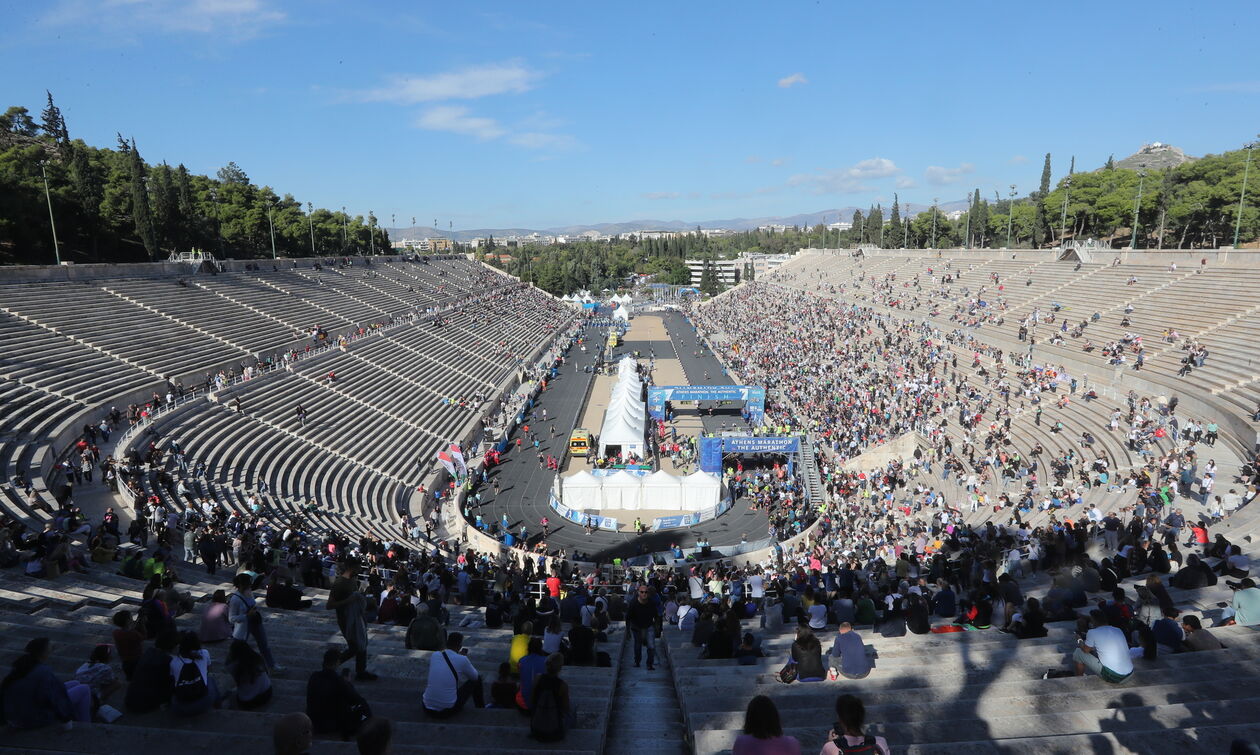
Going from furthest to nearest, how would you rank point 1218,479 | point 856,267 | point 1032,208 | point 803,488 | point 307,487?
point 1032,208
point 856,267
point 803,488
point 307,487
point 1218,479

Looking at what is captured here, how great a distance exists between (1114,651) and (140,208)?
55.0 m

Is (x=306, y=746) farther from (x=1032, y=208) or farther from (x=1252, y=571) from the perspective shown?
(x=1032, y=208)

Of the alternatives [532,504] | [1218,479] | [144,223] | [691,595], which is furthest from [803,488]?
[144,223]

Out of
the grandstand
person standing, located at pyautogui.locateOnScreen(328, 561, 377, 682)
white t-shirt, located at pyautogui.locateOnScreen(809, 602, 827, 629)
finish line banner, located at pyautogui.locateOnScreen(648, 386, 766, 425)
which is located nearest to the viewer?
the grandstand

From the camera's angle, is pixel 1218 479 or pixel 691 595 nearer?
pixel 691 595

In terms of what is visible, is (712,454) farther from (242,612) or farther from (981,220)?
(981,220)

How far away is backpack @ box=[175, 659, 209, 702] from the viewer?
5.21 metres

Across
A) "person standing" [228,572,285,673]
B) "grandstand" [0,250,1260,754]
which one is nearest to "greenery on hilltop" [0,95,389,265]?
"grandstand" [0,250,1260,754]

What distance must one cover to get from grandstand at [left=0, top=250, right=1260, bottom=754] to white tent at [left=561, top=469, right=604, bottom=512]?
211cm

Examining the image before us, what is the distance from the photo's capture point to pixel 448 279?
76.6m

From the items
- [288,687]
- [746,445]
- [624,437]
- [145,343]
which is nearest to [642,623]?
[288,687]

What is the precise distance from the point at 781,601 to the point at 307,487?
1654cm

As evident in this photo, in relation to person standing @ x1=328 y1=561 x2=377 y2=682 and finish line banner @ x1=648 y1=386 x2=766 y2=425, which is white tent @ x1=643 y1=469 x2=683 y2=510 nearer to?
finish line banner @ x1=648 y1=386 x2=766 y2=425

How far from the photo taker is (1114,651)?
6016 mm
